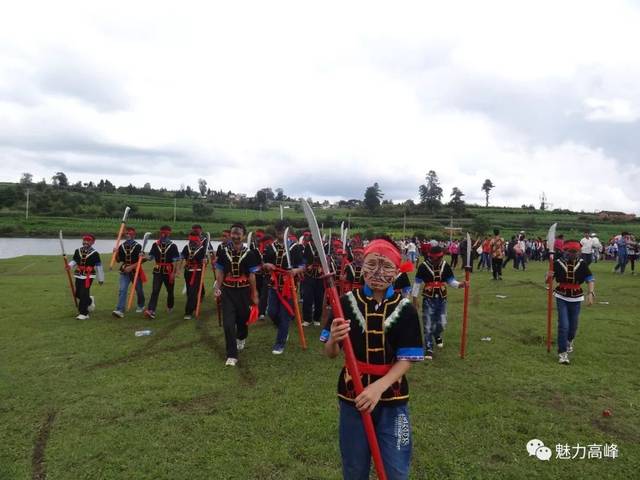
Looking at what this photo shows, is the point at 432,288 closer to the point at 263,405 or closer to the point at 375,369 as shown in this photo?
the point at 263,405

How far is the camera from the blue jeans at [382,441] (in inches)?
123

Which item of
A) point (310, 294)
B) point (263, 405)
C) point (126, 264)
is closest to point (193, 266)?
point (126, 264)

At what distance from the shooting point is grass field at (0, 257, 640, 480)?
15.3ft

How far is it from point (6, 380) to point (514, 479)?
721 cm

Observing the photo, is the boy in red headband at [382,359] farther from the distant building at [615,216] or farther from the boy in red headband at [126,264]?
the distant building at [615,216]

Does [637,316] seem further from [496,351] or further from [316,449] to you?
[316,449]

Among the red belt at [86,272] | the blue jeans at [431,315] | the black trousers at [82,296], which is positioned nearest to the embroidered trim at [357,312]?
the blue jeans at [431,315]

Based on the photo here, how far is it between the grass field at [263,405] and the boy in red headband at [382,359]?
5.11ft

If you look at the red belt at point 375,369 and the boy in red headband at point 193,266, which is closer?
the red belt at point 375,369

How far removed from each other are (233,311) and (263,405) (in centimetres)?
229

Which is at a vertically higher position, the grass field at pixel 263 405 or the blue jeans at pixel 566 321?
the blue jeans at pixel 566 321

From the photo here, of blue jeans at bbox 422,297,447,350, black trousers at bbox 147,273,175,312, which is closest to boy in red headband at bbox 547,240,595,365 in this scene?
blue jeans at bbox 422,297,447,350

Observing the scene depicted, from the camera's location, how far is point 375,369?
10.5ft

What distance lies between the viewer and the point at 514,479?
14.6ft
